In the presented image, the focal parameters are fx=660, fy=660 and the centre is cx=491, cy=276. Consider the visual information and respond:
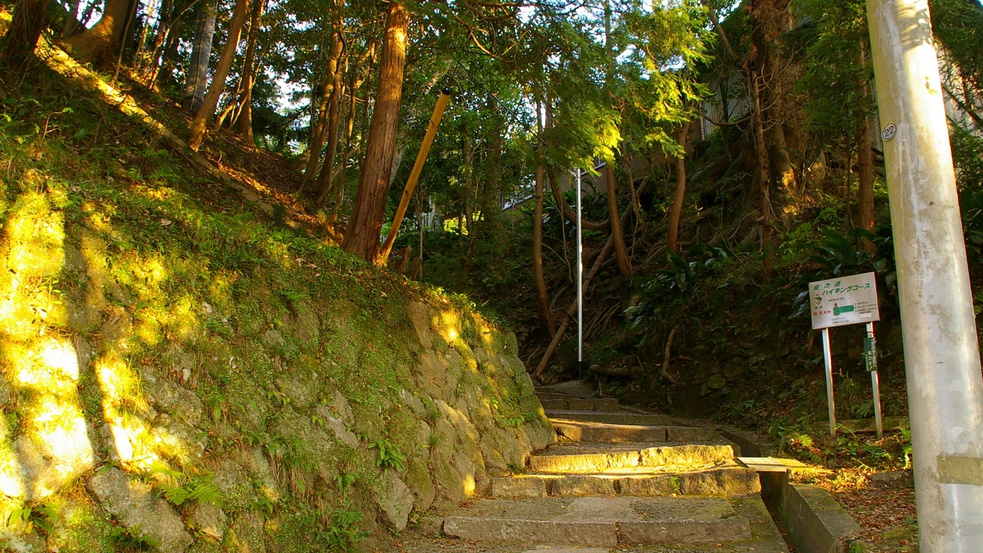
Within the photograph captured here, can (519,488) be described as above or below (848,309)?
below

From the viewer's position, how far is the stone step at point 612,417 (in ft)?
28.2

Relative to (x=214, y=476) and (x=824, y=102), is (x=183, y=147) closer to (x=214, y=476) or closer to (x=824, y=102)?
(x=214, y=476)

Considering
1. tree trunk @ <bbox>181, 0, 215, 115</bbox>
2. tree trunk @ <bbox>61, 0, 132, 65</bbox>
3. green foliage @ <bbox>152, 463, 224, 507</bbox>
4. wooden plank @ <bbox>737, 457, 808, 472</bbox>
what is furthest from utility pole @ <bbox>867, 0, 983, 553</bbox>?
tree trunk @ <bbox>181, 0, 215, 115</bbox>

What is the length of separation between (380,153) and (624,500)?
3.93 metres

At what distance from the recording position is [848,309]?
589 centimetres

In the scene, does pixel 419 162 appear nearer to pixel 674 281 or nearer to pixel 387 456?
pixel 387 456

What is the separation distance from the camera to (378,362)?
17.5ft

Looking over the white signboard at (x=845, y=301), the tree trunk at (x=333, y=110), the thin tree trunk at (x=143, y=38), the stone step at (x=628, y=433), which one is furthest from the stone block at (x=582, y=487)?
the thin tree trunk at (x=143, y=38)

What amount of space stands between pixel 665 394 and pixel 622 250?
405cm

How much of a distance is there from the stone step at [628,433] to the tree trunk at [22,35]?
21.7 feet

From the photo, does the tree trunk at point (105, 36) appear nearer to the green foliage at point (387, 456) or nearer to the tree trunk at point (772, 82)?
the green foliage at point (387, 456)

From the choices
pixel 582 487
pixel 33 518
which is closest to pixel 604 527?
pixel 582 487

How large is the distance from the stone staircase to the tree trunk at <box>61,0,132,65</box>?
26.5 ft

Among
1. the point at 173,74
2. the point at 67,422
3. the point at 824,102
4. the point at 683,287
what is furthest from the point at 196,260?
the point at 173,74
